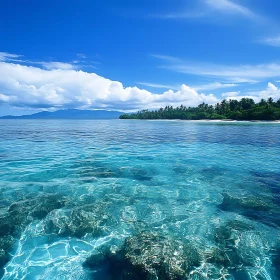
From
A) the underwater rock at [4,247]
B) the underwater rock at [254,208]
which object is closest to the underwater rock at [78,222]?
the underwater rock at [4,247]

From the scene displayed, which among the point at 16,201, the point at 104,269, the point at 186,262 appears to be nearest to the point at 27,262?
the point at 104,269

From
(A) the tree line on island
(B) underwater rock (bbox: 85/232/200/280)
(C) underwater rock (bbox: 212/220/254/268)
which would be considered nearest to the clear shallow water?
(C) underwater rock (bbox: 212/220/254/268)

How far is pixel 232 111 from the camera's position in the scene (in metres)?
137

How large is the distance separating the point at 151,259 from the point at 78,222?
3.73 m

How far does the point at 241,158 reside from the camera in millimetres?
20781

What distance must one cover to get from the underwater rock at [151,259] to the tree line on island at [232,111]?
395ft

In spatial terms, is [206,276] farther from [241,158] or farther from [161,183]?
[241,158]

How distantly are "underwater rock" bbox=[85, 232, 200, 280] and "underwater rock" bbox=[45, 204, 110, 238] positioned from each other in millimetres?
1415

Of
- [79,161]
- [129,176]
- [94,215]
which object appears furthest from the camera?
[79,161]

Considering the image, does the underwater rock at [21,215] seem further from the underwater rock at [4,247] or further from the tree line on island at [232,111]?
the tree line on island at [232,111]

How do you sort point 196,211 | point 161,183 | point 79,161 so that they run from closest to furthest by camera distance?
point 196,211, point 161,183, point 79,161

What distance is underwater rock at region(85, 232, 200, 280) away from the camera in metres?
5.95

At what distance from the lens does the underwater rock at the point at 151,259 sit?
595 centimetres

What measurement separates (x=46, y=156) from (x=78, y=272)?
16.7m
